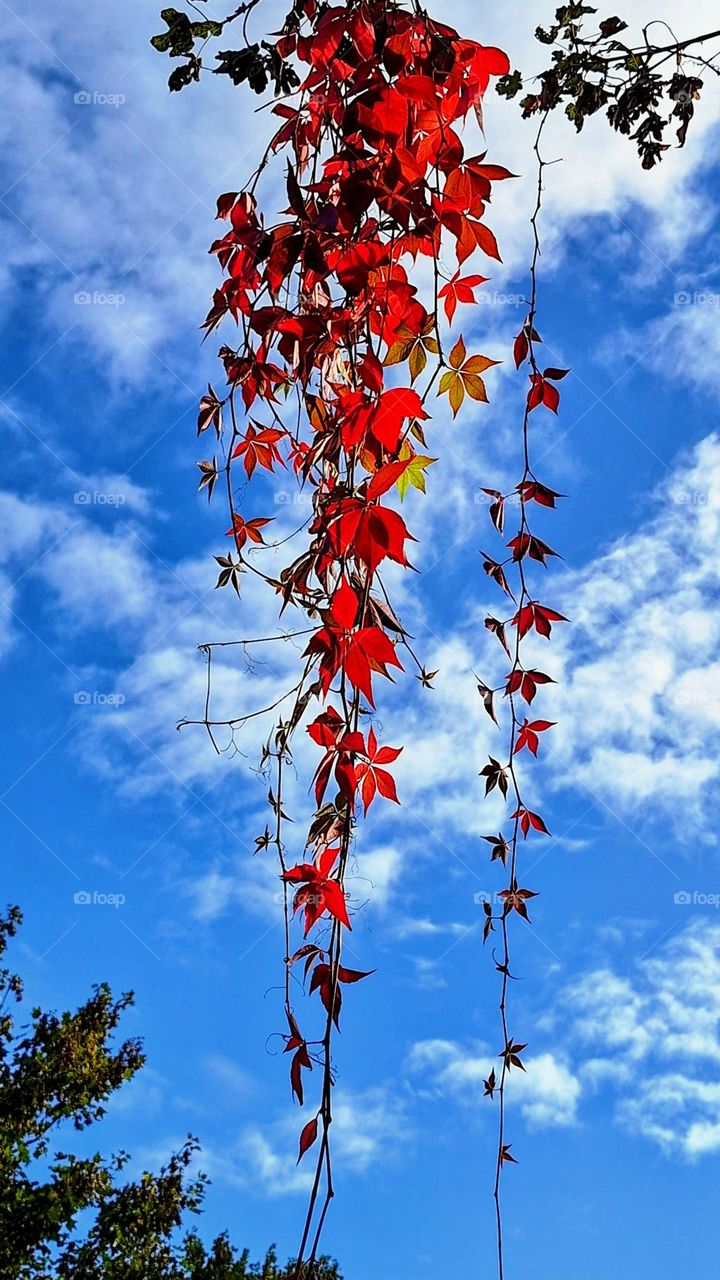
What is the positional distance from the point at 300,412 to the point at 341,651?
47cm

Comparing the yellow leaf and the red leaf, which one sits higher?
the yellow leaf

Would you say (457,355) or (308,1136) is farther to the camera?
(457,355)

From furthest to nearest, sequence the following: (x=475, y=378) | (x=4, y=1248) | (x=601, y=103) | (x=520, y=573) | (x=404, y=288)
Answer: (x=4, y=1248) → (x=601, y=103) → (x=520, y=573) → (x=475, y=378) → (x=404, y=288)

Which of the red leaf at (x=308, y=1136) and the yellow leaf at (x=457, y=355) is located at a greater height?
the yellow leaf at (x=457, y=355)

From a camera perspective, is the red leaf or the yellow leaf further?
the yellow leaf

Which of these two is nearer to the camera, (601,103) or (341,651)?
(341,651)

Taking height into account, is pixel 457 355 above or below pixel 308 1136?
above

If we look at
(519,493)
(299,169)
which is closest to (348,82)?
(299,169)

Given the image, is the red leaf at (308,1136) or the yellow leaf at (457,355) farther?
the yellow leaf at (457,355)

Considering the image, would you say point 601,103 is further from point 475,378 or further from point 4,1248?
point 4,1248

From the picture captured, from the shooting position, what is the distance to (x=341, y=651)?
914mm

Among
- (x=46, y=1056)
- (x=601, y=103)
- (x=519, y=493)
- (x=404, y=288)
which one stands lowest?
(x=404, y=288)

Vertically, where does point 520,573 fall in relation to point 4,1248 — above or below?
above

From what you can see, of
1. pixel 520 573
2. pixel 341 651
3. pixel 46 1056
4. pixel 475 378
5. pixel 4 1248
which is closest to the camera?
pixel 341 651
